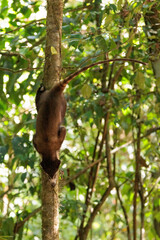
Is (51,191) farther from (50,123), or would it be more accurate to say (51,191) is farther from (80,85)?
(80,85)

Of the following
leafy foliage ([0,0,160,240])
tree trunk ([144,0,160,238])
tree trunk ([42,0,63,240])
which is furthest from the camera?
tree trunk ([144,0,160,238])

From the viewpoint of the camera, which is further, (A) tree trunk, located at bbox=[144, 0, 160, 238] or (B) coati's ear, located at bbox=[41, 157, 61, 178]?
(A) tree trunk, located at bbox=[144, 0, 160, 238]

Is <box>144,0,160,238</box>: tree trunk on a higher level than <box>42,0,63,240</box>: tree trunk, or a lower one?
higher

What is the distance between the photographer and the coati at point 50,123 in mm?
1430

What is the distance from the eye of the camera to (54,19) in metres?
1.66

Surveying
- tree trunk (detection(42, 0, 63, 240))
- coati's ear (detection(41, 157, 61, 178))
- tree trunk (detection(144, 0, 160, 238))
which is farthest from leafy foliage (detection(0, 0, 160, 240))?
coati's ear (detection(41, 157, 61, 178))

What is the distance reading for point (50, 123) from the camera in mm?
1430

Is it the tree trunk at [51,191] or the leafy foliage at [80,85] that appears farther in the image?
the leafy foliage at [80,85]

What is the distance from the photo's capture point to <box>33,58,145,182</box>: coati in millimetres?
1430

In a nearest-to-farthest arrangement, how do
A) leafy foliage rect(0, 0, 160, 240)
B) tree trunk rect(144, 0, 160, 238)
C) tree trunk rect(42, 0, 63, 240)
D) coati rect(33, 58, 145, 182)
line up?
coati rect(33, 58, 145, 182)
tree trunk rect(42, 0, 63, 240)
leafy foliage rect(0, 0, 160, 240)
tree trunk rect(144, 0, 160, 238)

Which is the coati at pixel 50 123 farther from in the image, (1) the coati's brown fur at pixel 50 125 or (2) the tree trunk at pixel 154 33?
(2) the tree trunk at pixel 154 33

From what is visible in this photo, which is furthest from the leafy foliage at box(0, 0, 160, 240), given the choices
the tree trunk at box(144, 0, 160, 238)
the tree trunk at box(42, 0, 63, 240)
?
the tree trunk at box(42, 0, 63, 240)

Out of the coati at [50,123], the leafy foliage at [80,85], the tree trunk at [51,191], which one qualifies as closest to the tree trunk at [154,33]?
the leafy foliage at [80,85]

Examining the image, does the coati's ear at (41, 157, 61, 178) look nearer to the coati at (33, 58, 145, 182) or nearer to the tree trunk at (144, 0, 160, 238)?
the coati at (33, 58, 145, 182)
